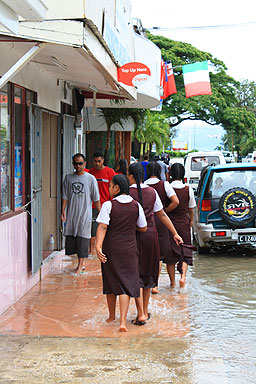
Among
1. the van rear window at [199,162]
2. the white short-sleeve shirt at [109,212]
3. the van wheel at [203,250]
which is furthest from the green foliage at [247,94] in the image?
the white short-sleeve shirt at [109,212]

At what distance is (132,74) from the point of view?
9570 millimetres

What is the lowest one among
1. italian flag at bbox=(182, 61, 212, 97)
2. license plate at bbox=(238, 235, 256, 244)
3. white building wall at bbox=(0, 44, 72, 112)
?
license plate at bbox=(238, 235, 256, 244)

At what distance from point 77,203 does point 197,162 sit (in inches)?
593

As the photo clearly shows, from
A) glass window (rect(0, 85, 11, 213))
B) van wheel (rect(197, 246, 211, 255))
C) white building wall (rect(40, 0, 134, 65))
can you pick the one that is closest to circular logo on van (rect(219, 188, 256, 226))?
van wheel (rect(197, 246, 211, 255))

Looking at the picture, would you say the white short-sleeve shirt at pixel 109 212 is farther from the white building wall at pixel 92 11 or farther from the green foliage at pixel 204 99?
the green foliage at pixel 204 99

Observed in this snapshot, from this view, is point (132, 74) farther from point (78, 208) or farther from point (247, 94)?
point (247, 94)

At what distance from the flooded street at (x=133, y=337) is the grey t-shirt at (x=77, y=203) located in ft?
2.47

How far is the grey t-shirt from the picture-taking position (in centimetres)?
997

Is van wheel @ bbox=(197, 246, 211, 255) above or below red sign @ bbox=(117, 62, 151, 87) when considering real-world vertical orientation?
below

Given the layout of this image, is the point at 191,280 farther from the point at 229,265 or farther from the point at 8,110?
the point at 8,110

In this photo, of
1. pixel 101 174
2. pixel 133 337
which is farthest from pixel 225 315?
pixel 101 174

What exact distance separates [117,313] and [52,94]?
433cm

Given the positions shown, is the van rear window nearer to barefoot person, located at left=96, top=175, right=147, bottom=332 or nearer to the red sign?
the red sign

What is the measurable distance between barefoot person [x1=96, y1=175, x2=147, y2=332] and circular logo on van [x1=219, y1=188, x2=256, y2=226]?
459cm
